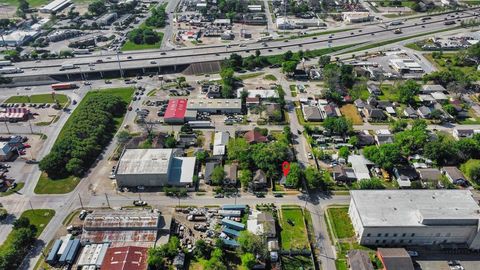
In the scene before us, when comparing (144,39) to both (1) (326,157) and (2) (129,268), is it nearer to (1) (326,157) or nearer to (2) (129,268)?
(1) (326,157)

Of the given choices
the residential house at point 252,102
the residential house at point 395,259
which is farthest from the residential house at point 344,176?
the residential house at point 252,102

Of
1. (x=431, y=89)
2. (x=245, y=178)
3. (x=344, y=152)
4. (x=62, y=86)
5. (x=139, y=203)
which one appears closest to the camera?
(x=139, y=203)

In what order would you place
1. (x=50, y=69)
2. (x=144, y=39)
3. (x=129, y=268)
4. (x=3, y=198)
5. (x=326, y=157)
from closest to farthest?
(x=129, y=268)
(x=3, y=198)
(x=326, y=157)
(x=50, y=69)
(x=144, y=39)

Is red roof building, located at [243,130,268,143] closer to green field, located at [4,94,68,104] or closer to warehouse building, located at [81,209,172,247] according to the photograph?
warehouse building, located at [81,209,172,247]

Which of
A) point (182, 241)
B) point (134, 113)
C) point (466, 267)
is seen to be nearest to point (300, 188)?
point (182, 241)

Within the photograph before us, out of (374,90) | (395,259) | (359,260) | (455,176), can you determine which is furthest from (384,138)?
(359,260)

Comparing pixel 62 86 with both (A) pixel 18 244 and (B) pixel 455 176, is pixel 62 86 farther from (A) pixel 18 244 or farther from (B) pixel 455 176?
(B) pixel 455 176

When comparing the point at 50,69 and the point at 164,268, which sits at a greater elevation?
the point at 50,69
